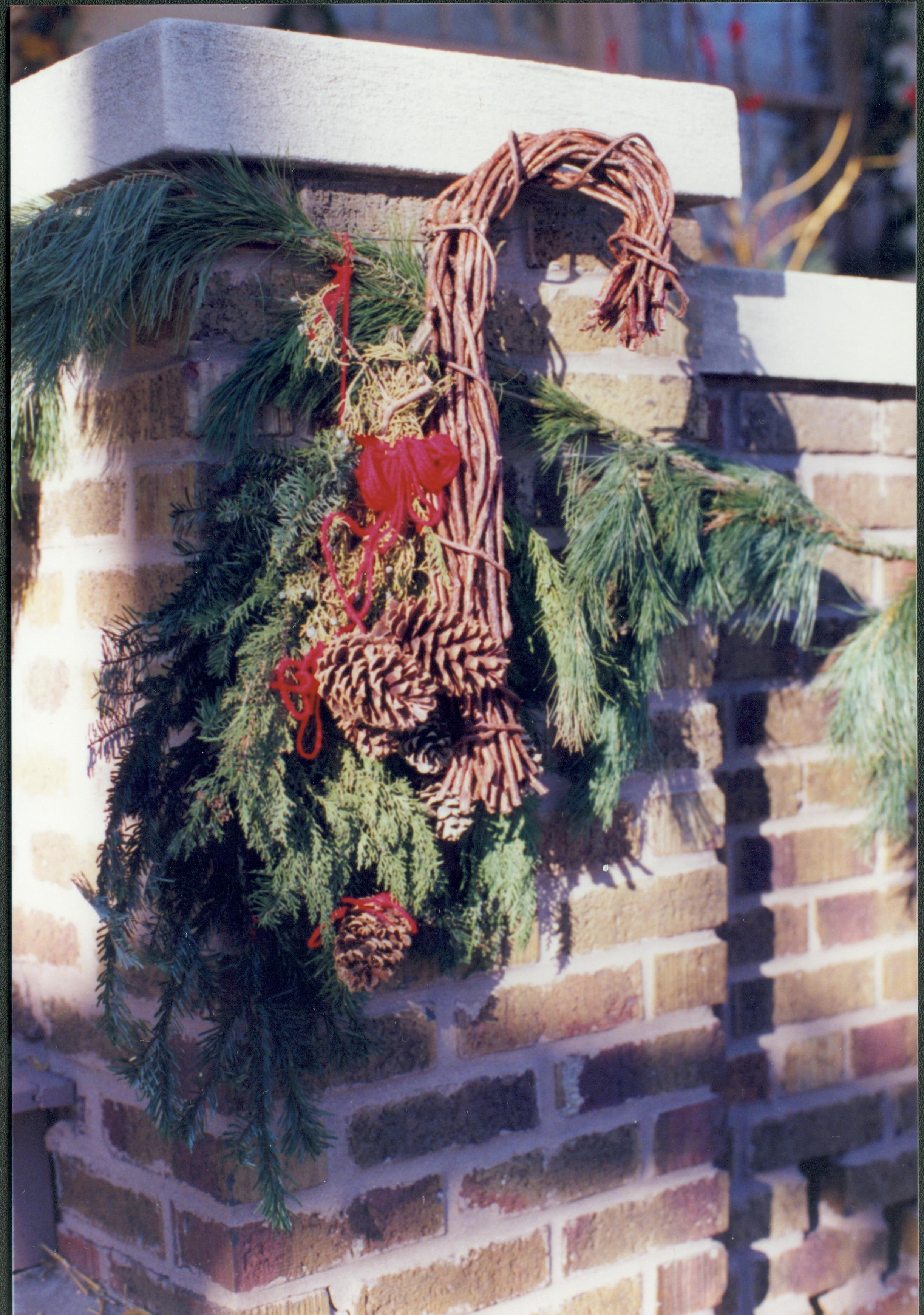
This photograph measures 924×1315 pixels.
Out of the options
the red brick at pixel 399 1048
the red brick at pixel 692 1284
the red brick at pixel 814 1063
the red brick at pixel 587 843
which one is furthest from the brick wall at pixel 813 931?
the red brick at pixel 399 1048

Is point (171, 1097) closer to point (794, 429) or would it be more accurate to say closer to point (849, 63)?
point (794, 429)

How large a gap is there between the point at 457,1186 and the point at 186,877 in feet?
1.23

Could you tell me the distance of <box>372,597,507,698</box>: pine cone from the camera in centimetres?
A: 77

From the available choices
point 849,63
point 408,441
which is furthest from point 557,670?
point 849,63

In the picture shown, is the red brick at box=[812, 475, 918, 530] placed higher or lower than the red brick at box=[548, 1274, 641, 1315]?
higher

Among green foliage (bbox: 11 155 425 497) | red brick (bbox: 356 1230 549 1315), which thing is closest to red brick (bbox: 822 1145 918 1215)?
red brick (bbox: 356 1230 549 1315)

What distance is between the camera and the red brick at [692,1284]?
3.47 feet

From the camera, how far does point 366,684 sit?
0.74 metres

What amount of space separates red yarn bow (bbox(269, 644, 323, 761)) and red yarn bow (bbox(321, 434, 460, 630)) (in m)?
0.04

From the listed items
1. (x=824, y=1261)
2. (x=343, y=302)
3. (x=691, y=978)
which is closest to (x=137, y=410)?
(x=343, y=302)

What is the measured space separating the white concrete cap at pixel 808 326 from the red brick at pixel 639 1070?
69cm

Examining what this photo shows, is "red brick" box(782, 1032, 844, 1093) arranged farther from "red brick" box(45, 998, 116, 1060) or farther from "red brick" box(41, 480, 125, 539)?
"red brick" box(41, 480, 125, 539)

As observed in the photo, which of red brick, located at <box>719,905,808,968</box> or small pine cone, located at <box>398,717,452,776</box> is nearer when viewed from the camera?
small pine cone, located at <box>398,717,452,776</box>

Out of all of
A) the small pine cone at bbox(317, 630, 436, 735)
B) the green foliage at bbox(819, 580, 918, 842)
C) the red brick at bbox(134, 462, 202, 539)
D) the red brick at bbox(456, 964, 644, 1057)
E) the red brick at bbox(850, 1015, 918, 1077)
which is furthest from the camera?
the red brick at bbox(850, 1015, 918, 1077)
